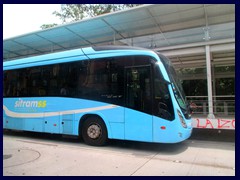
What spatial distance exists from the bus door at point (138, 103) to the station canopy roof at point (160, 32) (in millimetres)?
3234

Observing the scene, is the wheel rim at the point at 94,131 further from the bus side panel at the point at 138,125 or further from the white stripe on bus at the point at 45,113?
the bus side panel at the point at 138,125

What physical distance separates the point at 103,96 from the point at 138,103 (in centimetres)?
128

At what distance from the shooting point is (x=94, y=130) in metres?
8.18

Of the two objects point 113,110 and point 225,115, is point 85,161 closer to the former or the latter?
point 113,110

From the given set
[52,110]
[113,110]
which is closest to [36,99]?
[52,110]

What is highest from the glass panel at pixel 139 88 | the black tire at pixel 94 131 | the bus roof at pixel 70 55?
the bus roof at pixel 70 55

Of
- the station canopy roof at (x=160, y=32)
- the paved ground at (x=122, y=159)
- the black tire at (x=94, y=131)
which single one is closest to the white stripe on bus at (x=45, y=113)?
the black tire at (x=94, y=131)

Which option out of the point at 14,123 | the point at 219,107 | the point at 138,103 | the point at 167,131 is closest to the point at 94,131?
the point at 138,103

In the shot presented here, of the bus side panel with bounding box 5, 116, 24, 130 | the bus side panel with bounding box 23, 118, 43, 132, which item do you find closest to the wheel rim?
the bus side panel with bounding box 23, 118, 43, 132

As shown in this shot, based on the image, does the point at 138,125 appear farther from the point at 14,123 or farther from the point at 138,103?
the point at 14,123

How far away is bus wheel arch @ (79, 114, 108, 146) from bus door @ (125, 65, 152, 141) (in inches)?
36.7

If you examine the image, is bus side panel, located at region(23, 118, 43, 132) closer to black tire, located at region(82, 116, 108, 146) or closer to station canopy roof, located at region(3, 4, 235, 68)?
black tire, located at region(82, 116, 108, 146)

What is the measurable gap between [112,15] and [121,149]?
219 inches

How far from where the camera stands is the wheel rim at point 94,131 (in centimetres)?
812
